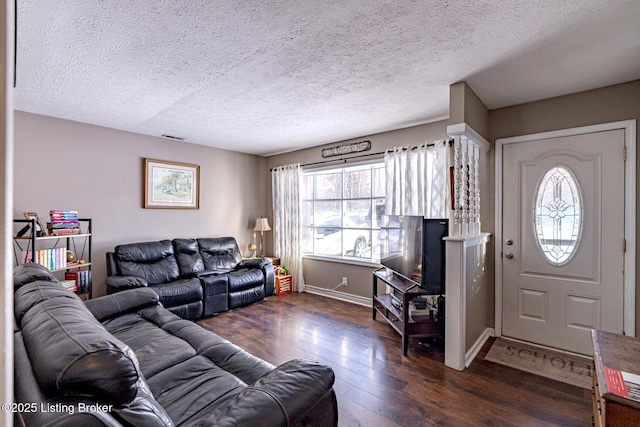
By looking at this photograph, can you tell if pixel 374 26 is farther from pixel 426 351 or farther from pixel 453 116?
pixel 426 351

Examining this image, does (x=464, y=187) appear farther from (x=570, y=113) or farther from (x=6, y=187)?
(x=6, y=187)

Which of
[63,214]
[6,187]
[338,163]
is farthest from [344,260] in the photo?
[6,187]

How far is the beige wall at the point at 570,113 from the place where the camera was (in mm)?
2490

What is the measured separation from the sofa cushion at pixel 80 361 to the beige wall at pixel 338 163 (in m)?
3.46

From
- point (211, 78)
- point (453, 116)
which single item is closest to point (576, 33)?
point (453, 116)

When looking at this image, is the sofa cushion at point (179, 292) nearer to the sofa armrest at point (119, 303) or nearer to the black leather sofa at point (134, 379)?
the sofa armrest at point (119, 303)

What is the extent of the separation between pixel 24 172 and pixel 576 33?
5.00 metres

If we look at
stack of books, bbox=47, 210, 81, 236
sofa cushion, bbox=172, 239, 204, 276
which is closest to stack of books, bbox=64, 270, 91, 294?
stack of books, bbox=47, 210, 81, 236

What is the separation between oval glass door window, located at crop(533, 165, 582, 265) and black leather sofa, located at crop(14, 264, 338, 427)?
2673 millimetres

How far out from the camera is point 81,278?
3.29 meters

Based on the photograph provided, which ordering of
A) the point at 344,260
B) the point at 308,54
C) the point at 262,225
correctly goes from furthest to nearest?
the point at 262,225 < the point at 344,260 < the point at 308,54

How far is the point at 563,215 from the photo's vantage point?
279 cm

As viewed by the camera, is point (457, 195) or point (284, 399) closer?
point (284, 399)

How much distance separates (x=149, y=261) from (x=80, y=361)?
10.8 feet
